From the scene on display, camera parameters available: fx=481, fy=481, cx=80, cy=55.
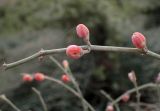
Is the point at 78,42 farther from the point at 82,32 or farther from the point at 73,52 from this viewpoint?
the point at 73,52

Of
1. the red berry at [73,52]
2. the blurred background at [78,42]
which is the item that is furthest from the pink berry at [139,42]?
the blurred background at [78,42]

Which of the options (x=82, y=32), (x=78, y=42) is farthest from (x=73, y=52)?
(x=78, y=42)

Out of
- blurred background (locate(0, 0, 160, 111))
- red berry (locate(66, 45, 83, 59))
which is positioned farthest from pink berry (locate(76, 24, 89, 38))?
blurred background (locate(0, 0, 160, 111))

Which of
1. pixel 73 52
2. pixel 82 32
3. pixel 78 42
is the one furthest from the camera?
pixel 78 42

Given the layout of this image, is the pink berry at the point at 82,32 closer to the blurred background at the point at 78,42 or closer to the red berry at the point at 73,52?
the red berry at the point at 73,52

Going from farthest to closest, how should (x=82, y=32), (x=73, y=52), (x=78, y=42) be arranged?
(x=78, y=42) < (x=82, y=32) < (x=73, y=52)

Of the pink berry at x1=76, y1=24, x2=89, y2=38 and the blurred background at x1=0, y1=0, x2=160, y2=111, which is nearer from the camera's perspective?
the pink berry at x1=76, y1=24, x2=89, y2=38

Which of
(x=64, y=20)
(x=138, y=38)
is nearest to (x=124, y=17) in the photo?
(x=64, y=20)

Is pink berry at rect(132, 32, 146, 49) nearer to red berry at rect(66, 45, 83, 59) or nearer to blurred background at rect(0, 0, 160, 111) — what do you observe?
red berry at rect(66, 45, 83, 59)
